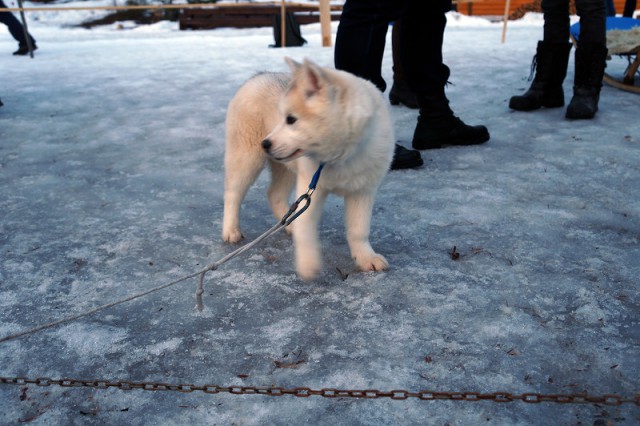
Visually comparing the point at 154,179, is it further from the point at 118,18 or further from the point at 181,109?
the point at 118,18

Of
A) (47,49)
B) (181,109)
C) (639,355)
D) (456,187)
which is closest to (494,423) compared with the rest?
(639,355)

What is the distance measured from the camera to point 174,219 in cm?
284

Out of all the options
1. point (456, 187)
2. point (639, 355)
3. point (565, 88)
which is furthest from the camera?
point (565, 88)

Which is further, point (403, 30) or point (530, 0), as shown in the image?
point (530, 0)

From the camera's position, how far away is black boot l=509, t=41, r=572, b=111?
451 centimetres

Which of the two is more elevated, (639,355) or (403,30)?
(403,30)

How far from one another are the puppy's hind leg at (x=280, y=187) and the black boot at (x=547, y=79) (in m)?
2.71

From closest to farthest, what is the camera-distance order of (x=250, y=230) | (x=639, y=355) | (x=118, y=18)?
(x=639, y=355)
(x=250, y=230)
(x=118, y=18)

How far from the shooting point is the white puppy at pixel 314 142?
192cm

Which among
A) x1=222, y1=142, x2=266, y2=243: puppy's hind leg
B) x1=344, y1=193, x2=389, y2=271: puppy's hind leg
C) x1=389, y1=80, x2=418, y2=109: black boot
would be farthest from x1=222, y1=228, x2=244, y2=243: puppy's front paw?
x1=389, y1=80, x2=418, y2=109: black boot

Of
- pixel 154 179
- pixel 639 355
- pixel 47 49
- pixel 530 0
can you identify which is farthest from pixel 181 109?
pixel 530 0

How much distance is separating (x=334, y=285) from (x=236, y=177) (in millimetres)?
688

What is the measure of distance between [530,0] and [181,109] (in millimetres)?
12178

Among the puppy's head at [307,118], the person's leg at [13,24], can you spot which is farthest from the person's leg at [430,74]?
the person's leg at [13,24]
